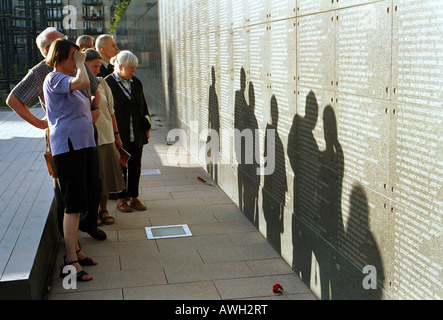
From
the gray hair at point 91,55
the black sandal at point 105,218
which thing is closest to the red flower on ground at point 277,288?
the black sandal at point 105,218

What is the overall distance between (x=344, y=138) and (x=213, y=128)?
480 cm

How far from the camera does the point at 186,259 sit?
5.52 m

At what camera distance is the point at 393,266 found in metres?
3.44

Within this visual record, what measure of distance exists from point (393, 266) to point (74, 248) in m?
2.61

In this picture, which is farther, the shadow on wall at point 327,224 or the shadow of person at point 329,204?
the shadow of person at point 329,204

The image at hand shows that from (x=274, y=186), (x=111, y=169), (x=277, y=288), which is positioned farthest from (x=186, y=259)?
(x=111, y=169)

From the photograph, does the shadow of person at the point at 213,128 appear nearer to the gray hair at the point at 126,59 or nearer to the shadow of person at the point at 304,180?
the gray hair at the point at 126,59

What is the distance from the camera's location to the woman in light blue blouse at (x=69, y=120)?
15.2 feet

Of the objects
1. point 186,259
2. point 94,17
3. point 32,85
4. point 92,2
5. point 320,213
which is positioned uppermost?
point 92,2

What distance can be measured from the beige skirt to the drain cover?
539 millimetres

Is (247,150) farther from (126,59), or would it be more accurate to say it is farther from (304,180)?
(304,180)

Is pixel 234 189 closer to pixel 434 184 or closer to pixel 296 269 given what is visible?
pixel 296 269

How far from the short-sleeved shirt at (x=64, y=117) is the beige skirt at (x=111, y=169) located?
1.44 meters

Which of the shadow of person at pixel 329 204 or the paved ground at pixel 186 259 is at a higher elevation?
the shadow of person at pixel 329 204
